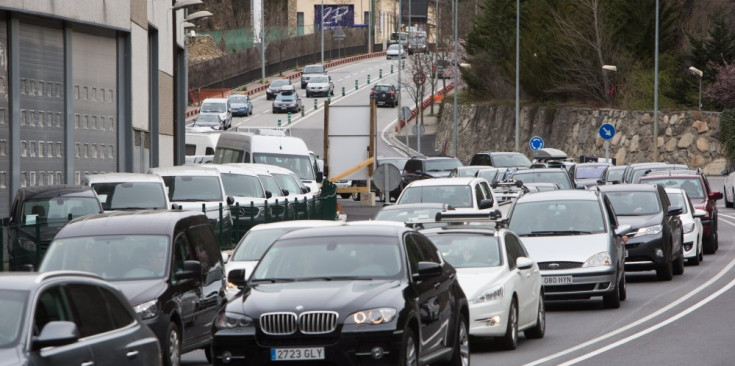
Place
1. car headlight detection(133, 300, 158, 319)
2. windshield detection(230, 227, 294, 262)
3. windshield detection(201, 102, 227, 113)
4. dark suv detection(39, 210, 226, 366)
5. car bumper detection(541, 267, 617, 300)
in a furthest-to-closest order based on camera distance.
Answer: windshield detection(201, 102, 227, 113)
car bumper detection(541, 267, 617, 300)
windshield detection(230, 227, 294, 262)
dark suv detection(39, 210, 226, 366)
car headlight detection(133, 300, 158, 319)

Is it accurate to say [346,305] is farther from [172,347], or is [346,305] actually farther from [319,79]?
[319,79]

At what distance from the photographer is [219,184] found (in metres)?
28.7

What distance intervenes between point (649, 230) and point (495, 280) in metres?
9.04

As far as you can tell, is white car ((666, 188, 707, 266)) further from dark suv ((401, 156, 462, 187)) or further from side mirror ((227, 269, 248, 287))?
dark suv ((401, 156, 462, 187))

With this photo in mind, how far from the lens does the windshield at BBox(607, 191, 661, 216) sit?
969 inches

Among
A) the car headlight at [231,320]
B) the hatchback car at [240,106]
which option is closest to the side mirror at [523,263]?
the car headlight at [231,320]

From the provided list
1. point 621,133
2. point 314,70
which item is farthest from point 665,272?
point 314,70

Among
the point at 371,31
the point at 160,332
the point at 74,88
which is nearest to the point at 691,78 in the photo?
the point at 74,88

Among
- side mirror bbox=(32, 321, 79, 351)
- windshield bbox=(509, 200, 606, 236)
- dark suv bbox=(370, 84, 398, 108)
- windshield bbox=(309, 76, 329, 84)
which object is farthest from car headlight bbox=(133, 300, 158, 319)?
windshield bbox=(309, 76, 329, 84)

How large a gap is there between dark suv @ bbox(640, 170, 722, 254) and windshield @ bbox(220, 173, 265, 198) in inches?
330

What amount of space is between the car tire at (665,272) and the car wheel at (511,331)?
887 cm

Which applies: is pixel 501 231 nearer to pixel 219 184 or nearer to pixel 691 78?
pixel 219 184

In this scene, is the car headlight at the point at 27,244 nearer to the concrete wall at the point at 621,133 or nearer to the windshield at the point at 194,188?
the windshield at the point at 194,188

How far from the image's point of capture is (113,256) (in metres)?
14.0
